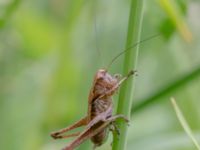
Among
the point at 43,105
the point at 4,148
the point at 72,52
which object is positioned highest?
the point at 72,52

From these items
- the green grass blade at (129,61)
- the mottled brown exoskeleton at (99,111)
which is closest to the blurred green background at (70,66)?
the mottled brown exoskeleton at (99,111)

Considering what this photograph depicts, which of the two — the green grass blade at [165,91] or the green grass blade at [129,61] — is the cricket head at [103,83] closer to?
the green grass blade at [165,91]

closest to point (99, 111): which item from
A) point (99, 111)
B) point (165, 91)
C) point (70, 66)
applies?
point (99, 111)

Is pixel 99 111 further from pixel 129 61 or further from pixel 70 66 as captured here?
pixel 70 66

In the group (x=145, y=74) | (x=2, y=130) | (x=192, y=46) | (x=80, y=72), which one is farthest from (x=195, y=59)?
(x=2, y=130)

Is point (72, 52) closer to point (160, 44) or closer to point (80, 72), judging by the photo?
point (80, 72)
